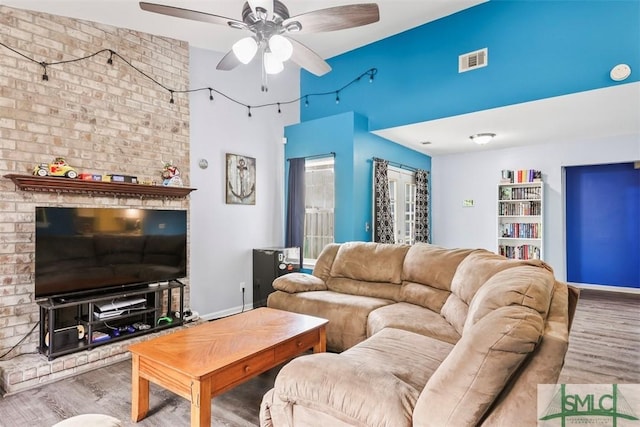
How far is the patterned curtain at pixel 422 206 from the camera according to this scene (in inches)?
240

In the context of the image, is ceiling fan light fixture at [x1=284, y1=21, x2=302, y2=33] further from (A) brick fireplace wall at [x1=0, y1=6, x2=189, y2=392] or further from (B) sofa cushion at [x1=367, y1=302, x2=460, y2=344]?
(B) sofa cushion at [x1=367, y1=302, x2=460, y2=344]

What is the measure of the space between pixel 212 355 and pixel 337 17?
7.32 feet

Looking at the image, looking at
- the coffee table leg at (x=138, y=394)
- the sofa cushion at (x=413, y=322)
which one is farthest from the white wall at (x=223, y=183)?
the sofa cushion at (x=413, y=322)

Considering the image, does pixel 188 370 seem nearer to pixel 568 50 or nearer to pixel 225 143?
pixel 225 143

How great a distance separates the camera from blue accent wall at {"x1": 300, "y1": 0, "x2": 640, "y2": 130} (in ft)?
11.0

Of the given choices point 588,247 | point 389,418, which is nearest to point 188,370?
point 389,418

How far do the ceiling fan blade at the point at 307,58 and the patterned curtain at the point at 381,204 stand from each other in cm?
214

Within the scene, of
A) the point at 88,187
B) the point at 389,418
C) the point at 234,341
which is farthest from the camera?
the point at 88,187

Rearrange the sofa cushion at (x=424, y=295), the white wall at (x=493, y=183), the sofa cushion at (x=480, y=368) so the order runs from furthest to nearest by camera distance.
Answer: the white wall at (x=493, y=183), the sofa cushion at (x=424, y=295), the sofa cushion at (x=480, y=368)

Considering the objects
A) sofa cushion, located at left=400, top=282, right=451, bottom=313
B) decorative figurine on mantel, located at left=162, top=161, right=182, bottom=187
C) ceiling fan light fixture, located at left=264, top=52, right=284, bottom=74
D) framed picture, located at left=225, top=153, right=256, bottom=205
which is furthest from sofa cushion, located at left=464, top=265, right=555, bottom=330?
framed picture, located at left=225, top=153, right=256, bottom=205

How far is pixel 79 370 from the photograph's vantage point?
277 centimetres

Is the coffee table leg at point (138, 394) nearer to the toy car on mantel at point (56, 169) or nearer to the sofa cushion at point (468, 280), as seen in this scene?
the toy car on mantel at point (56, 169)

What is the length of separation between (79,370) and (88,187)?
1.52 meters

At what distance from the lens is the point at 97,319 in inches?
120
